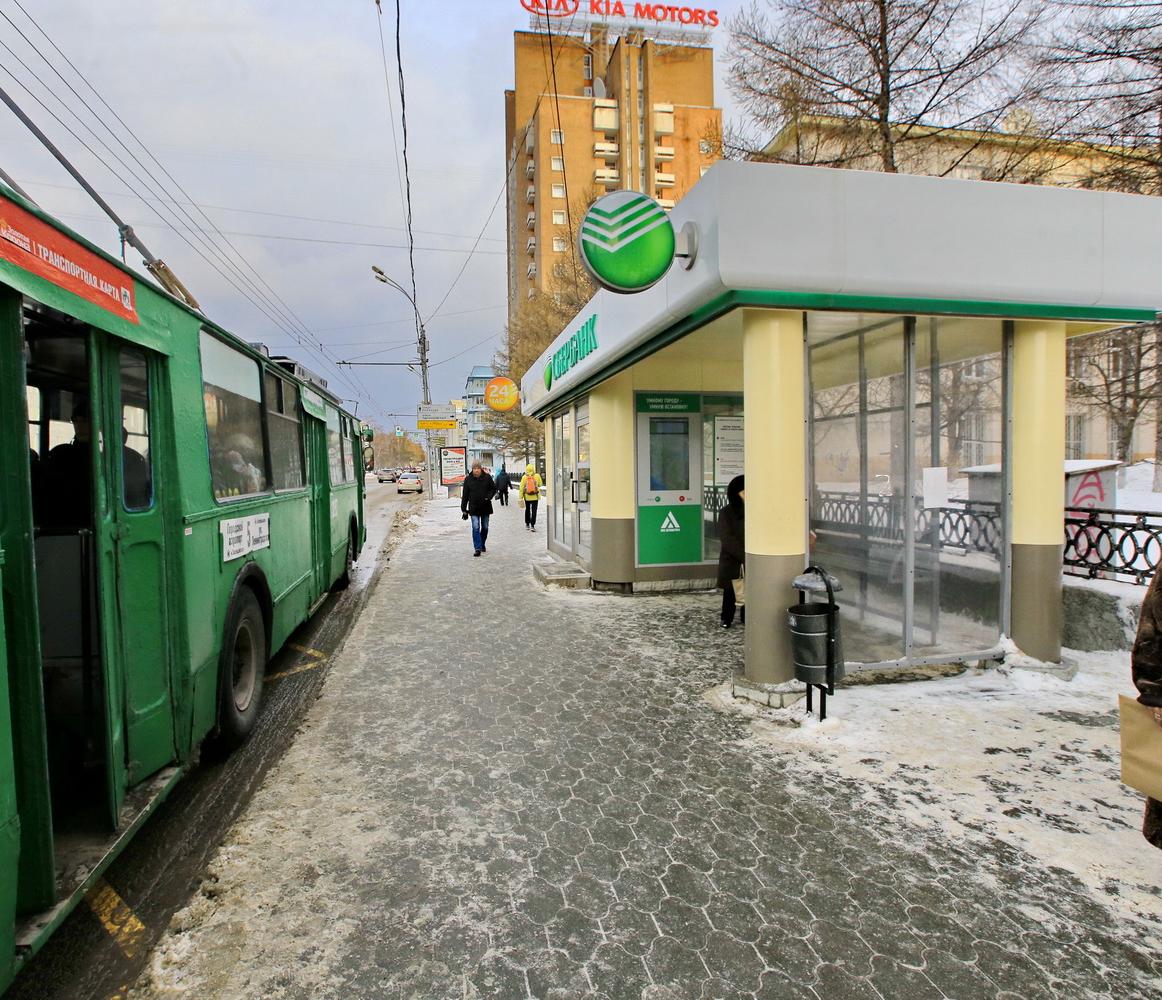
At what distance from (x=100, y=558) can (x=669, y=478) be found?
7.69 m

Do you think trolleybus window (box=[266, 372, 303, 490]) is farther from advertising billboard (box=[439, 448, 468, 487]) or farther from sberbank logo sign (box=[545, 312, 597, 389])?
advertising billboard (box=[439, 448, 468, 487])

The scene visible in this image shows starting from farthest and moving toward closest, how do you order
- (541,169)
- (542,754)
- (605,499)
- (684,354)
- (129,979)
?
(541,169) → (605,499) → (684,354) → (542,754) → (129,979)

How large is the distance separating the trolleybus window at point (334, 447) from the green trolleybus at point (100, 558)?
435cm

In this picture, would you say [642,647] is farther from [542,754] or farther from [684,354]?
[684,354]

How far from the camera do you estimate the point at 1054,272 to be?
17.1ft

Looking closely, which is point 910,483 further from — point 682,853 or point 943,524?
point 682,853

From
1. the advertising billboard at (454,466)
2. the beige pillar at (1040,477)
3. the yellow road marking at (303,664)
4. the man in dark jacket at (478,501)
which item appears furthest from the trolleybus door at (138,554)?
the advertising billboard at (454,466)

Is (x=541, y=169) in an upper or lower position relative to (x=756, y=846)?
upper

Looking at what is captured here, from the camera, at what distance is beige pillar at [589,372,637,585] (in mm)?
9383

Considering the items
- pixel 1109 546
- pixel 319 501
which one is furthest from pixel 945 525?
pixel 319 501

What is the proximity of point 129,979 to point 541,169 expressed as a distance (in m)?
58.8

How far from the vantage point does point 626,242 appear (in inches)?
214

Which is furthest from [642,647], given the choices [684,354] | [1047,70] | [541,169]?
[541,169]

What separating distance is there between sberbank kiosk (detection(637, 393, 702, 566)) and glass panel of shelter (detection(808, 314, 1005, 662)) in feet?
12.4
